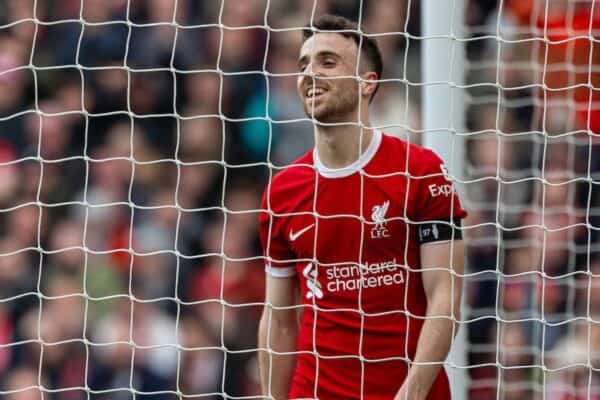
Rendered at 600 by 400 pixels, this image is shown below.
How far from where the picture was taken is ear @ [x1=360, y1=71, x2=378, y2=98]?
11.4 feet

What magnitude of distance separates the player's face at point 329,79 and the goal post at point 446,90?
0.29 metres

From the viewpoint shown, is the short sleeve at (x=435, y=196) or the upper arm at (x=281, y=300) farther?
the upper arm at (x=281, y=300)

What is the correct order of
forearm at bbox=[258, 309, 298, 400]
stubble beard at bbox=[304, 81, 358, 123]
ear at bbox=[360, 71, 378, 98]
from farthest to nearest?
forearm at bbox=[258, 309, 298, 400], ear at bbox=[360, 71, 378, 98], stubble beard at bbox=[304, 81, 358, 123]

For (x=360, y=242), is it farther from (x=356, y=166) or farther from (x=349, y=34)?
(x=349, y=34)

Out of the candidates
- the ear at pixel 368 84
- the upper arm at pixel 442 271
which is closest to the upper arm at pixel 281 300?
the upper arm at pixel 442 271

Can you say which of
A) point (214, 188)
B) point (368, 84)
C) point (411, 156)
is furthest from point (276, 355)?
point (214, 188)

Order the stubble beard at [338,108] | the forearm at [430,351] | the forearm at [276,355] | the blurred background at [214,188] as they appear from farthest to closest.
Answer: the blurred background at [214,188] < the forearm at [276,355] < the stubble beard at [338,108] < the forearm at [430,351]

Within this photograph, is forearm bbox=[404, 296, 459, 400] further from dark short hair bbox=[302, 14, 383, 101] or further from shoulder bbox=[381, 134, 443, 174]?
dark short hair bbox=[302, 14, 383, 101]

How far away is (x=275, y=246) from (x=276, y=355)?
1.07 feet

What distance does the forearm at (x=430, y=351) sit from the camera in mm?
3271

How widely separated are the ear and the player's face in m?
0.04

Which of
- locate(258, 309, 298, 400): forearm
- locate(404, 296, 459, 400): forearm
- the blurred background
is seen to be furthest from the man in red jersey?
the blurred background

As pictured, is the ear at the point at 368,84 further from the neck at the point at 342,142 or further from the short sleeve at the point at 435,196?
the short sleeve at the point at 435,196

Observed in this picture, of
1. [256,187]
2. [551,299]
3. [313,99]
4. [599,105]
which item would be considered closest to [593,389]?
[551,299]
